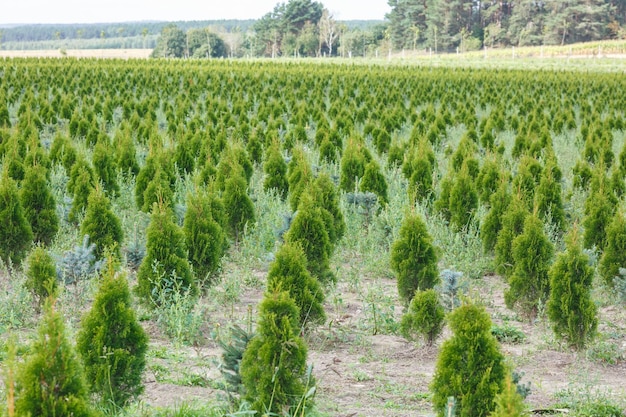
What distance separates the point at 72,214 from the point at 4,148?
4.13 meters

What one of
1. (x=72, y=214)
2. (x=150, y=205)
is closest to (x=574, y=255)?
(x=150, y=205)

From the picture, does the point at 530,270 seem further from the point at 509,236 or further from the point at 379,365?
the point at 379,365

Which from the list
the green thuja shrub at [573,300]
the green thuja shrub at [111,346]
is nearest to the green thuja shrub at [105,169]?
the green thuja shrub at [111,346]

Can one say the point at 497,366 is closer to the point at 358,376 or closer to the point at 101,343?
the point at 358,376

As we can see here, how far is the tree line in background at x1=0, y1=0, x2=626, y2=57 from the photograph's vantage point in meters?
79.9

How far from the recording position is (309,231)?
6.92 meters

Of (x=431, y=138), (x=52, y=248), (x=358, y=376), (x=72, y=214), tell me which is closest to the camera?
(x=358, y=376)

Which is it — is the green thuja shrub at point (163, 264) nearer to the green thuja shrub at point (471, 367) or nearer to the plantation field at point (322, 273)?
the plantation field at point (322, 273)

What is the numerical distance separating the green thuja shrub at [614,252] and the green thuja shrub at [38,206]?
554 centimetres

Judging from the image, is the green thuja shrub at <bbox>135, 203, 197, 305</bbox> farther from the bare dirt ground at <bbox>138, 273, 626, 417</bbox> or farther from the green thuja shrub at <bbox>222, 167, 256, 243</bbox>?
the green thuja shrub at <bbox>222, 167, 256, 243</bbox>

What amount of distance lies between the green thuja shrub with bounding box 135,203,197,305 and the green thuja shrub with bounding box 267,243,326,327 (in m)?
0.98

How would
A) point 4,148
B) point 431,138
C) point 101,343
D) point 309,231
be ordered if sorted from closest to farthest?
point 101,343 < point 309,231 < point 4,148 < point 431,138

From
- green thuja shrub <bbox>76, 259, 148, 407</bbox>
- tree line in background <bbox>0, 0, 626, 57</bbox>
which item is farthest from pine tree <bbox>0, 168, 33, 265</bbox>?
tree line in background <bbox>0, 0, 626, 57</bbox>

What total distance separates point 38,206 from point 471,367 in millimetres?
5775
